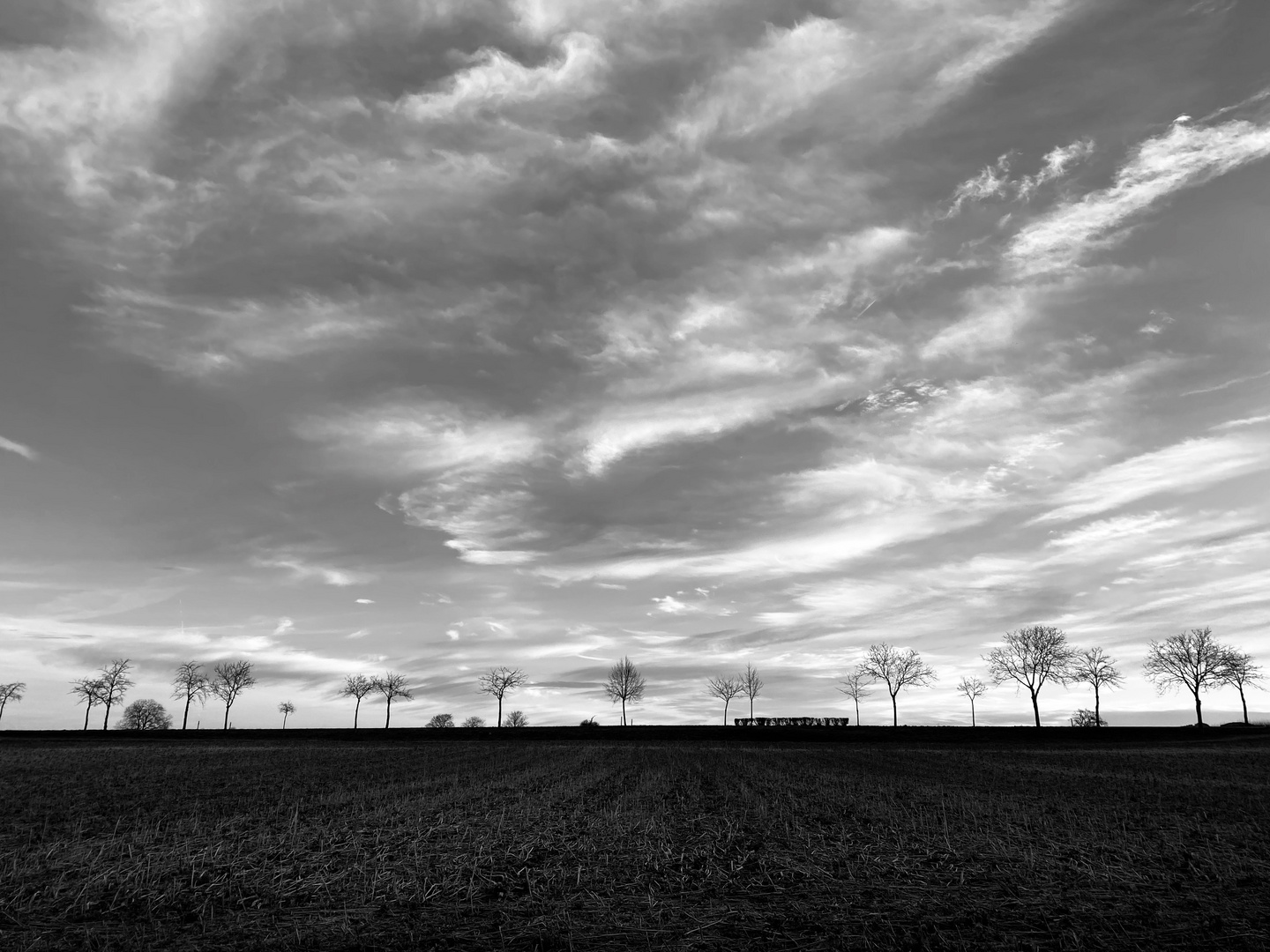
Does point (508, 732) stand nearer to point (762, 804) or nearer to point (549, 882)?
point (762, 804)

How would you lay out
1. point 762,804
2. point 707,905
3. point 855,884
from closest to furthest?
point 707,905, point 855,884, point 762,804

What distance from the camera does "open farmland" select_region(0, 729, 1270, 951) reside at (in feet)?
36.3

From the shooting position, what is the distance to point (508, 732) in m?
111

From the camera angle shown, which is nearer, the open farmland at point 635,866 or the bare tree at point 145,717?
the open farmland at point 635,866

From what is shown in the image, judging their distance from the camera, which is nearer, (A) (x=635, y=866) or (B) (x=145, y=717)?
(A) (x=635, y=866)

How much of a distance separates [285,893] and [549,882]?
4456mm

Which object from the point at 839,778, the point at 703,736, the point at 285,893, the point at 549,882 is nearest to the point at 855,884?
the point at 549,882

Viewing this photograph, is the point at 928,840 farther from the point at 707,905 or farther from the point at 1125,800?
the point at 1125,800

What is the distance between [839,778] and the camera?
38.0 metres

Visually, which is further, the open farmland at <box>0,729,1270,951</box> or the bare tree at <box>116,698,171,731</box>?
the bare tree at <box>116,698,171,731</box>

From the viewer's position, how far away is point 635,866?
1538cm

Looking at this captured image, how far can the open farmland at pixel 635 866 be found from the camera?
11.1 m

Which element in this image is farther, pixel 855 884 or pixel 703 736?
pixel 703 736

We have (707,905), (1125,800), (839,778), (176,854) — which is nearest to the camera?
(707,905)
